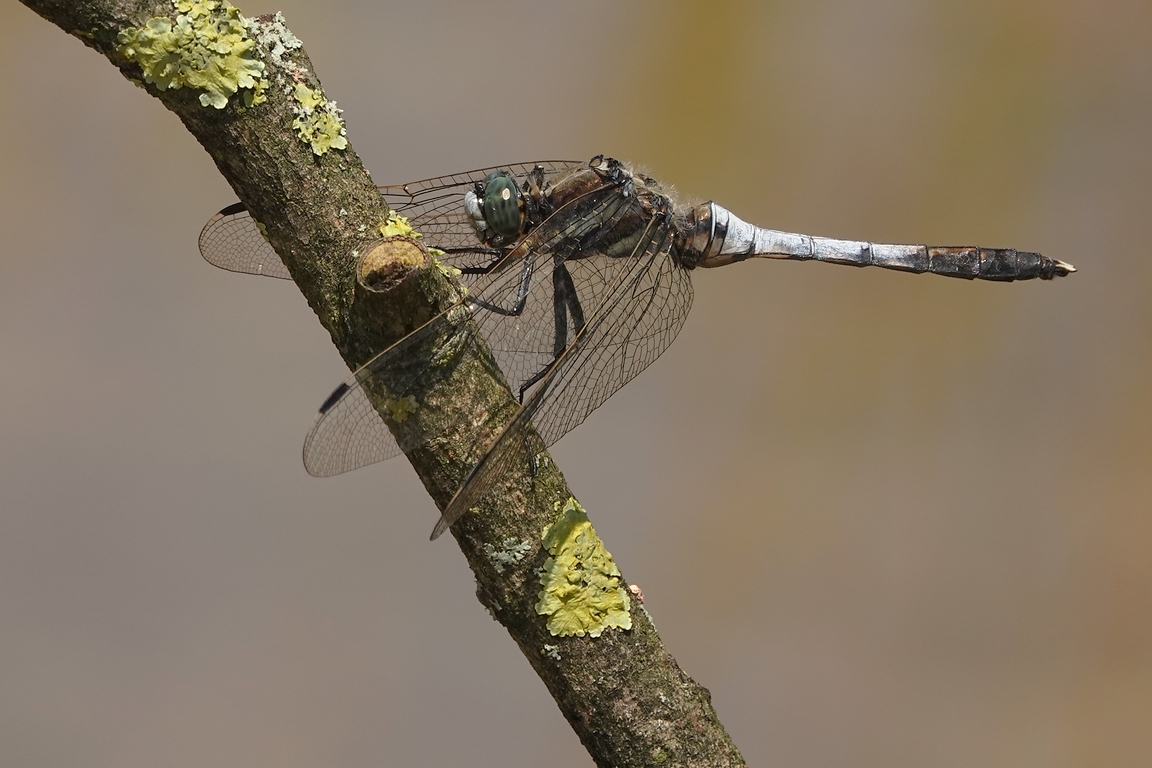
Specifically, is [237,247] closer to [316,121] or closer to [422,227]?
[422,227]

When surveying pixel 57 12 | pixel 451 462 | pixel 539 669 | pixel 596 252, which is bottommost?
pixel 539 669

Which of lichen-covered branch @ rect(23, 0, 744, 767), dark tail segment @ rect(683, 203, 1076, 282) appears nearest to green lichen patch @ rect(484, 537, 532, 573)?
lichen-covered branch @ rect(23, 0, 744, 767)

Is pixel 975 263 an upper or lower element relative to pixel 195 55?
upper

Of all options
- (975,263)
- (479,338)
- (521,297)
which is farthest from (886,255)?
(479,338)

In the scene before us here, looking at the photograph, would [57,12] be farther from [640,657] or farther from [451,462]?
[640,657]

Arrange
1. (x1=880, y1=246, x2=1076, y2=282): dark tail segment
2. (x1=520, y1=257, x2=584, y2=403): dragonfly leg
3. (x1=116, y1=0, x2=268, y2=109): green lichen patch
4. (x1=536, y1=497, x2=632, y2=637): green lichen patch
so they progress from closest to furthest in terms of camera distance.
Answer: (x1=116, y1=0, x2=268, y2=109): green lichen patch, (x1=536, y1=497, x2=632, y2=637): green lichen patch, (x1=520, y1=257, x2=584, y2=403): dragonfly leg, (x1=880, y1=246, x2=1076, y2=282): dark tail segment

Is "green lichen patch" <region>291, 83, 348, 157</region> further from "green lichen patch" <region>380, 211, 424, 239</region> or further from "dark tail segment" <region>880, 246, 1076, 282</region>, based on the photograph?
"dark tail segment" <region>880, 246, 1076, 282</region>

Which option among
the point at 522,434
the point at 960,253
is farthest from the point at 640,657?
the point at 960,253
